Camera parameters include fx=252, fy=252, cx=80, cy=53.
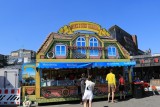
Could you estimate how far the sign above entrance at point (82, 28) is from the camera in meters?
18.6

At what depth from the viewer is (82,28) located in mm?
19031

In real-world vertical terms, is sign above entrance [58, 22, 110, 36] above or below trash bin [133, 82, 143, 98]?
above

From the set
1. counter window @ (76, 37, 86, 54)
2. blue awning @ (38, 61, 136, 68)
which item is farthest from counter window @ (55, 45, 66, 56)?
counter window @ (76, 37, 86, 54)

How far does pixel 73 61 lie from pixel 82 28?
8.88ft

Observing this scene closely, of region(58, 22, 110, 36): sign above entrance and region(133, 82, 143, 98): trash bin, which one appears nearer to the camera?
region(58, 22, 110, 36): sign above entrance

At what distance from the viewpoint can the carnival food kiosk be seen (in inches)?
675

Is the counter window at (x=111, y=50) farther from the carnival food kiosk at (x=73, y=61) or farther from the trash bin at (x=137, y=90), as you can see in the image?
the trash bin at (x=137, y=90)

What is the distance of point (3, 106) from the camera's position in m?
16.5

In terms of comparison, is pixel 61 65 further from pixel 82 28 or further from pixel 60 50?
pixel 82 28

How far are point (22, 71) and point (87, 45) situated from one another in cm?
1650

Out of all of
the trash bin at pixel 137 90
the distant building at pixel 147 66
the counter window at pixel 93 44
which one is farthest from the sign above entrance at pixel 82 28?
the distant building at pixel 147 66

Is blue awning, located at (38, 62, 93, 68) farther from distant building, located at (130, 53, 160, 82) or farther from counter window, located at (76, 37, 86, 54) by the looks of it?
distant building, located at (130, 53, 160, 82)

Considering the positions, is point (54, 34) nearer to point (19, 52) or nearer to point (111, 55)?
point (111, 55)

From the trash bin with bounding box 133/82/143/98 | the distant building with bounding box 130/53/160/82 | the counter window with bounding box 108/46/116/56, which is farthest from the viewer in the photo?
the distant building with bounding box 130/53/160/82
